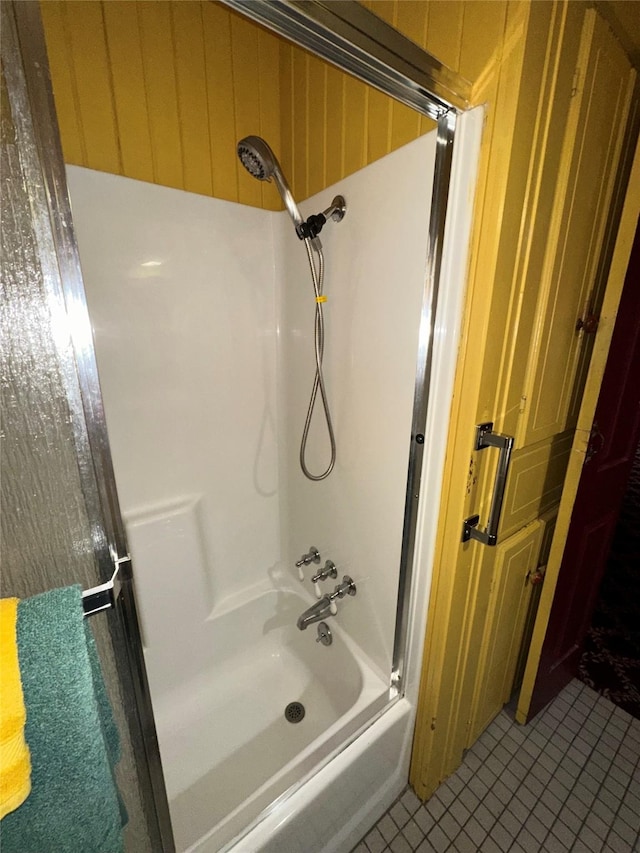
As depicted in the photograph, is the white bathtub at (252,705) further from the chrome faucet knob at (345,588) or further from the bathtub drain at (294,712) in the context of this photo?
the chrome faucet knob at (345,588)

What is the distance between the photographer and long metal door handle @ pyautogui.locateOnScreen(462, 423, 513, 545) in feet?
2.65

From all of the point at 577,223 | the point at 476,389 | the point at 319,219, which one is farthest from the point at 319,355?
the point at 577,223

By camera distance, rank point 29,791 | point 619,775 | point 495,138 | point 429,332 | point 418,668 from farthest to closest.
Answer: point 619,775 → point 418,668 → point 429,332 → point 495,138 → point 29,791

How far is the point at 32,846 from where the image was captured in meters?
0.40

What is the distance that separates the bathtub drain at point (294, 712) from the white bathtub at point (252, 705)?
16 mm

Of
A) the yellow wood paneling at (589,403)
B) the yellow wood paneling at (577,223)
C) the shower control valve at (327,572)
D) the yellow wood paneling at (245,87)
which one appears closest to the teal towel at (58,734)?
the shower control valve at (327,572)

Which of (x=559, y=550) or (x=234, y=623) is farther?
(x=234, y=623)

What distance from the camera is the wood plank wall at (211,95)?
864 mm

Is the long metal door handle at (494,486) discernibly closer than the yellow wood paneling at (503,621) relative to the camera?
Yes

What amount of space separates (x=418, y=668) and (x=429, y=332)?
3.18 feet

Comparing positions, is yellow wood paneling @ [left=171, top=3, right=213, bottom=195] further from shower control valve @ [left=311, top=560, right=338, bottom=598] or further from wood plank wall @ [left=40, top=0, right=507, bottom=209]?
shower control valve @ [left=311, top=560, right=338, bottom=598]

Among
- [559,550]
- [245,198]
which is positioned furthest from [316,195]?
[559,550]

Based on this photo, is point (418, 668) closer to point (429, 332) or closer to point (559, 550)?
point (559, 550)

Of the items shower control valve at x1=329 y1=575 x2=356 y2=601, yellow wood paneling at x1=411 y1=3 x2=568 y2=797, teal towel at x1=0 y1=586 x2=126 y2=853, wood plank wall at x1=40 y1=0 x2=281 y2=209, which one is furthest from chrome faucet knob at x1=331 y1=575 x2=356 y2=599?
wood plank wall at x1=40 y1=0 x2=281 y2=209
